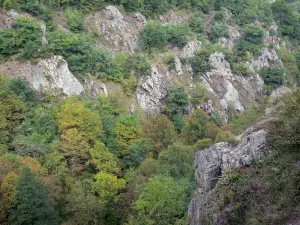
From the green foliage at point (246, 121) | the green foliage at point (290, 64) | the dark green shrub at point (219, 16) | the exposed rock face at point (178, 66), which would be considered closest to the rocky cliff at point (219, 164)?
the green foliage at point (246, 121)

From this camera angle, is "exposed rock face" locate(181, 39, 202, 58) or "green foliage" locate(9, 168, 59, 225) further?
"exposed rock face" locate(181, 39, 202, 58)

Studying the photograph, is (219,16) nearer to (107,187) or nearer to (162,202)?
(107,187)

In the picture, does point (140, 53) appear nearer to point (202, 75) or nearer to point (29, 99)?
point (202, 75)

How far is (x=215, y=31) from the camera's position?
6384 cm

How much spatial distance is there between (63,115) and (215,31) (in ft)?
128

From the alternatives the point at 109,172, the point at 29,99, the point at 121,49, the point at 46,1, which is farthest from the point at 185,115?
the point at 46,1

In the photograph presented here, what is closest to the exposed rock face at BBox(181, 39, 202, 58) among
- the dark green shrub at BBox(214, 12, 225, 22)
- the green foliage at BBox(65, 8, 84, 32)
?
the dark green shrub at BBox(214, 12, 225, 22)

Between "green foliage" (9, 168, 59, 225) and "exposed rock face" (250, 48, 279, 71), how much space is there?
49.0 m

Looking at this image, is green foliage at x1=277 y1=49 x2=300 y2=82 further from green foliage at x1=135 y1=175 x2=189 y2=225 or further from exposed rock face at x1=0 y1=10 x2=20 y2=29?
exposed rock face at x1=0 y1=10 x2=20 y2=29

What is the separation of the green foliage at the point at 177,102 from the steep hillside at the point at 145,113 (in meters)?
0.19

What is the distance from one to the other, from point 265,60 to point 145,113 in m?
31.5

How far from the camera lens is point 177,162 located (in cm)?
3212

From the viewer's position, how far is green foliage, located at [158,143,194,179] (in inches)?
1229

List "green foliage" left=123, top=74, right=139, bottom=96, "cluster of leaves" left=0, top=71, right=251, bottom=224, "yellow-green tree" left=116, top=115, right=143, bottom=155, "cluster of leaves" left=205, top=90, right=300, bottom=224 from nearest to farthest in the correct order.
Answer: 1. "cluster of leaves" left=205, top=90, right=300, bottom=224
2. "cluster of leaves" left=0, top=71, right=251, bottom=224
3. "yellow-green tree" left=116, top=115, right=143, bottom=155
4. "green foliage" left=123, top=74, right=139, bottom=96
